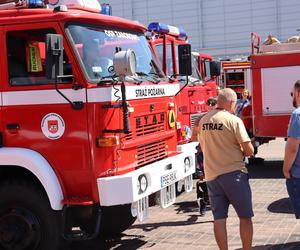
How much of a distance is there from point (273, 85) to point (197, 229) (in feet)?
16.5

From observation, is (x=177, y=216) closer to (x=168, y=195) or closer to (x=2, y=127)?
(x=168, y=195)

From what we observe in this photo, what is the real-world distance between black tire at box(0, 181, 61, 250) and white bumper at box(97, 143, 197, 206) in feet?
2.06

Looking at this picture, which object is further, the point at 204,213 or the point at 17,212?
the point at 204,213

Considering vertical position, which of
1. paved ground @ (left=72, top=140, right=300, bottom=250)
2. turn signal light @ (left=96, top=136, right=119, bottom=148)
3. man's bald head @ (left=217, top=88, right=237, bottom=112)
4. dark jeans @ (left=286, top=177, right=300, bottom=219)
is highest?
man's bald head @ (left=217, top=88, right=237, bottom=112)

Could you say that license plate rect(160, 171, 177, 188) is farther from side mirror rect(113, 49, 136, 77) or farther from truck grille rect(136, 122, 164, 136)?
side mirror rect(113, 49, 136, 77)

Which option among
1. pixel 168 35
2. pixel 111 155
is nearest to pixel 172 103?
pixel 111 155

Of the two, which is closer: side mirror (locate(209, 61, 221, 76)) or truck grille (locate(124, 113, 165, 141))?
truck grille (locate(124, 113, 165, 141))

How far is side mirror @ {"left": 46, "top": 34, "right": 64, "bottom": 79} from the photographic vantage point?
15.6 ft

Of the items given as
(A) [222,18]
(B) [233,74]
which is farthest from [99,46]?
(A) [222,18]

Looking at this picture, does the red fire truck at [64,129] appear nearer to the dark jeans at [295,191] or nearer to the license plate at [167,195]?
the license plate at [167,195]

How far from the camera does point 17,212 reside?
5.32 metres

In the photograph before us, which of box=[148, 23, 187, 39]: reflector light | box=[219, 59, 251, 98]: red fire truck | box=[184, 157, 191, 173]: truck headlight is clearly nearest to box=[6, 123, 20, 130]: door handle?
box=[184, 157, 191, 173]: truck headlight

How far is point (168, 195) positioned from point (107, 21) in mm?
2096

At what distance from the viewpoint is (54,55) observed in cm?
481
